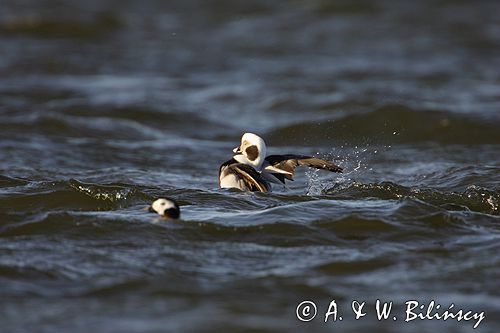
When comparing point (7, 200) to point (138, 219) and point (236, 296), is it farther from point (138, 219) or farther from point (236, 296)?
point (236, 296)

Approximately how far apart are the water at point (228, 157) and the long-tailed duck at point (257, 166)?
0.15 metres

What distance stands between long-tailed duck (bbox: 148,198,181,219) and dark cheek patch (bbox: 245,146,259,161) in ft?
4.10

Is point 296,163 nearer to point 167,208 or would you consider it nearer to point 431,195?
point 431,195

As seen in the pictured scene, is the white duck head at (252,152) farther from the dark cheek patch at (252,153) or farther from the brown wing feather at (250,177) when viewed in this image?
the brown wing feather at (250,177)

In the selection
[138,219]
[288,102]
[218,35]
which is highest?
[218,35]

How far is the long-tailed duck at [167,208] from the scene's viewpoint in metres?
8.52

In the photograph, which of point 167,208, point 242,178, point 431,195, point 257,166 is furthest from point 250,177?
point 431,195

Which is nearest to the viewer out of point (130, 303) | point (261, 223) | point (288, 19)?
point (130, 303)

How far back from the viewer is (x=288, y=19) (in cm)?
2655

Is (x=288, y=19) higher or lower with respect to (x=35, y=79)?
higher

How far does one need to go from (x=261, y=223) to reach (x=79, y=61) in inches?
527

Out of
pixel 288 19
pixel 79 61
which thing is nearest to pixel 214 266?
pixel 79 61

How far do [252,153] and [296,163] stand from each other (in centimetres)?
42

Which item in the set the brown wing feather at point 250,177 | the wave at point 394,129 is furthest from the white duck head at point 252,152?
the wave at point 394,129
